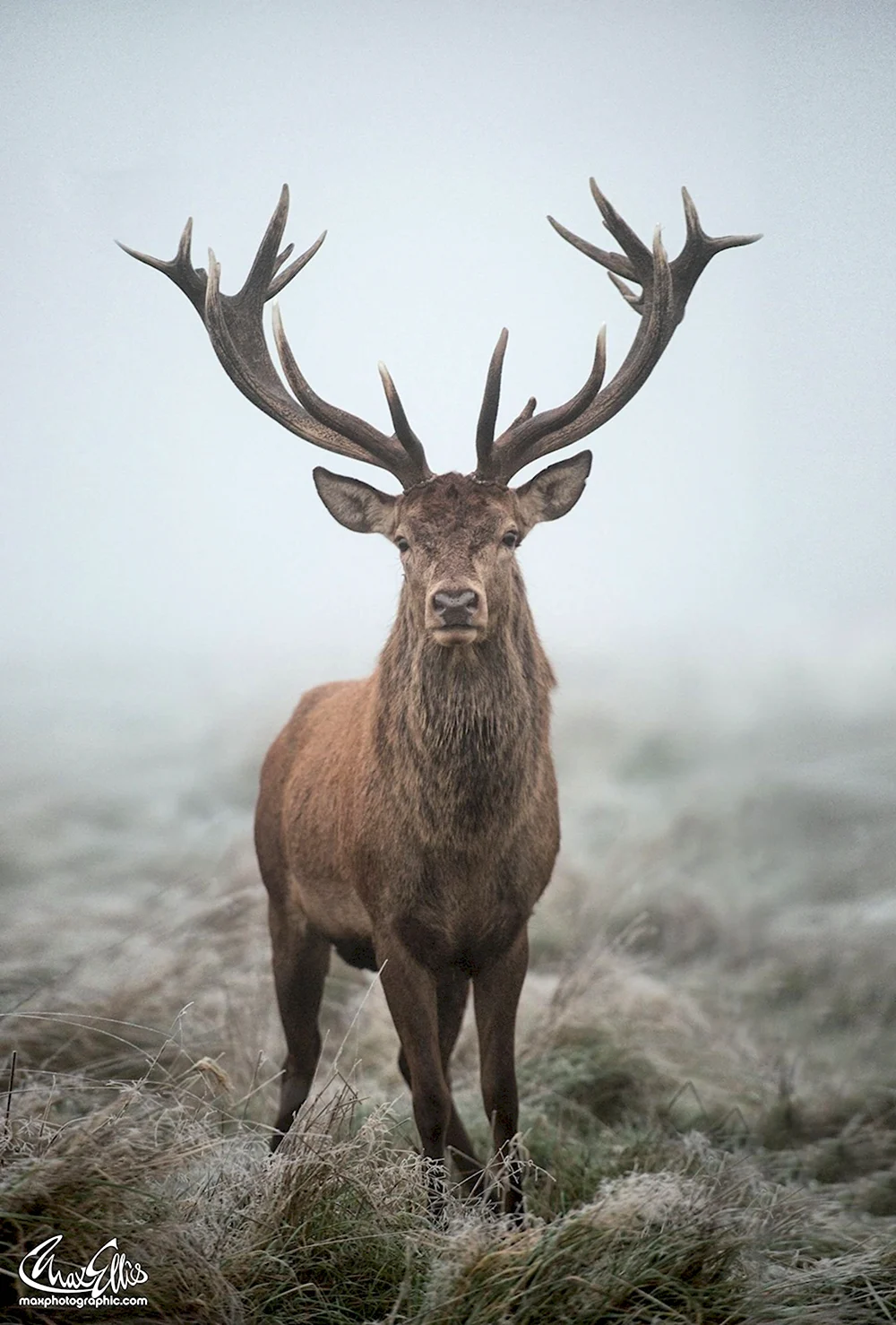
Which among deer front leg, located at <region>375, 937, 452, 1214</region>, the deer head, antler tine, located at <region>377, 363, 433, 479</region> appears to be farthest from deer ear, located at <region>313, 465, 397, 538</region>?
deer front leg, located at <region>375, 937, 452, 1214</region>

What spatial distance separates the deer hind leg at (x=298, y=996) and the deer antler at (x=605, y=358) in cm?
172

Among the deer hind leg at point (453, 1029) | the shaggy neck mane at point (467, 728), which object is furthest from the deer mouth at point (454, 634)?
the deer hind leg at point (453, 1029)

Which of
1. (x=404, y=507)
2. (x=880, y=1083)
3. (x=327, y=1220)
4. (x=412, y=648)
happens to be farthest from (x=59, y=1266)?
(x=880, y=1083)

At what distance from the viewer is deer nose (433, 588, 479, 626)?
340 cm

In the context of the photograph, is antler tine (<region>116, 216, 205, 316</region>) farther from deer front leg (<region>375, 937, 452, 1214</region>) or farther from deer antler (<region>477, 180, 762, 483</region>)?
deer front leg (<region>375, 937, 452, 1214</region>)

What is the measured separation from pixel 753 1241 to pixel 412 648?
1.71 m

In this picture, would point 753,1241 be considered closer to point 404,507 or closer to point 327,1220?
point 327,1220

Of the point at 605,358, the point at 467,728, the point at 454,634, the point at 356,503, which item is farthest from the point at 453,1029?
the point at 605,358

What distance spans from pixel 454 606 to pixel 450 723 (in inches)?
16.1

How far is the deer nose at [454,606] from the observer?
3402mm

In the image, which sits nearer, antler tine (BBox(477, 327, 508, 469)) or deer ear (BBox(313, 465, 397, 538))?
antler tine (BBox(477, 327, 508, 469))

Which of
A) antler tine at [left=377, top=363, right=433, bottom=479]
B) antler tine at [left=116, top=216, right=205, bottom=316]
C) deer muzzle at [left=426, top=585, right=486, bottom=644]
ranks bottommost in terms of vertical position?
deer muzzle at [left=426, top=585, right=486, bottom=644]

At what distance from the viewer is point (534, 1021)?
6176mm

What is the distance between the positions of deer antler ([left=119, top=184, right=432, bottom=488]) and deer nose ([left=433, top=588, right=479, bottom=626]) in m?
0.59
